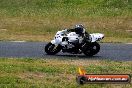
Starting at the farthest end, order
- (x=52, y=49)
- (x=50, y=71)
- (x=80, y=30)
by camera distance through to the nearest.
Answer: (x=52, y=49)
(x=80, y=30)
(x=50, y=71)

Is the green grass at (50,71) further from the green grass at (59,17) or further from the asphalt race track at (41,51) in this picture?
the green grass at (59,17)

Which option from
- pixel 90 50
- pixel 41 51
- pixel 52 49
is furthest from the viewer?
pixel 41 51

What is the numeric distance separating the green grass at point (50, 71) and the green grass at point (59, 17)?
9.88 m

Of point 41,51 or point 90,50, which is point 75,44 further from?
point 41,51

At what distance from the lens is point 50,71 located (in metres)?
14.0

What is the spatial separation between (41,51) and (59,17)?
15427mm

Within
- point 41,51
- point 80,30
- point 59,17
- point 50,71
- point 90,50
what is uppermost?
point 80,30

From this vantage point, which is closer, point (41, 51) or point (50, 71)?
point (50, 71)

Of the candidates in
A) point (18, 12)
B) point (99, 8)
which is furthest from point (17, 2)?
point (99, 8)

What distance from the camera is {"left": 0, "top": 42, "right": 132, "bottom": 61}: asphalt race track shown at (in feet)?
62.0

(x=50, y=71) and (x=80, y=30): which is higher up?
(x=80, y=30)

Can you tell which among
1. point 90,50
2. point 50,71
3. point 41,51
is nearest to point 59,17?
point 41,51

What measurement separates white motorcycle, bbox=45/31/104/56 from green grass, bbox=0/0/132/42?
266 inches

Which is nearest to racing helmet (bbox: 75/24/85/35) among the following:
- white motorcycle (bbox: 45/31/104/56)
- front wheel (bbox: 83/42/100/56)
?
white motorcycle (bbox: 45/31/104/56)
